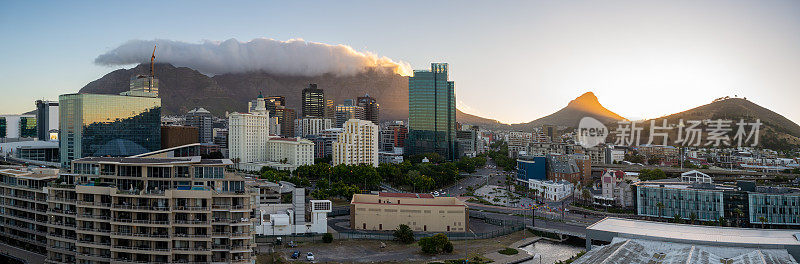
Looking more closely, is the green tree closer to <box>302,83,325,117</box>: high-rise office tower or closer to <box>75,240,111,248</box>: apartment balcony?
<box>75,240,111,248</box>: apartment balcony

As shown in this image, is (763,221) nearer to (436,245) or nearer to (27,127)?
(436,245)

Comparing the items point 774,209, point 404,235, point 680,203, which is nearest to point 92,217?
point 404,235

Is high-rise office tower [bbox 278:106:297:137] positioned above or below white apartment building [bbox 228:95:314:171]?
above

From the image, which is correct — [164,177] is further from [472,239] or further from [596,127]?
[596,127]

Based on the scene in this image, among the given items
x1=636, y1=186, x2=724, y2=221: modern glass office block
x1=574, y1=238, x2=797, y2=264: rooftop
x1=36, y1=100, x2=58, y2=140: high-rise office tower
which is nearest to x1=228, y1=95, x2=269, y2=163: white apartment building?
x1=36, y1=100, x2=58, y2=140: high-rise office tower

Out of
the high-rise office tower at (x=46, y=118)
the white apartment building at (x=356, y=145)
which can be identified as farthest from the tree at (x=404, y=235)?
the high-rise office tower at (x=46, y=118)

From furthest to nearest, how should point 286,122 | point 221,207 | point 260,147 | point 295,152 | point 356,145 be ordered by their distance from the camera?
1. point 286,122
2. point 260,147
3. point 295,152
4. point 356,145
5. point 221,207
